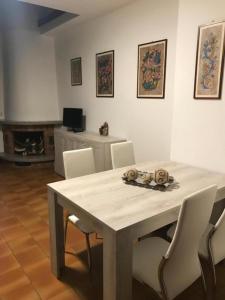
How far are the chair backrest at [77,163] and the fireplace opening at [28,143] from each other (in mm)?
3002

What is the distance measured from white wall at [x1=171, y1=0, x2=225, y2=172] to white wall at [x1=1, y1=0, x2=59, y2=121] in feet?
11.1

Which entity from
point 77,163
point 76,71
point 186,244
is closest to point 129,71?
point 76,71

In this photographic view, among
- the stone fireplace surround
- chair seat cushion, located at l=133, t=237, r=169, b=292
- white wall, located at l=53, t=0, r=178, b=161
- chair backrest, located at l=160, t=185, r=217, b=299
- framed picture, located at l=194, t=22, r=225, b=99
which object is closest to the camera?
chair backrest, located at l=160, t=185, r=217, b=299

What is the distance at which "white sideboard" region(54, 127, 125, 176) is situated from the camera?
3.36m

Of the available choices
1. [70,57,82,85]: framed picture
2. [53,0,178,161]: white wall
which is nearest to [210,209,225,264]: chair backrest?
[53,0,178,161]: white wall

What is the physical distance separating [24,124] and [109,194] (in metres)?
3.63

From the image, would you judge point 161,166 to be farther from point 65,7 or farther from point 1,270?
point 65,7

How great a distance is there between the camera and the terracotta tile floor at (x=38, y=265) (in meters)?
1.75

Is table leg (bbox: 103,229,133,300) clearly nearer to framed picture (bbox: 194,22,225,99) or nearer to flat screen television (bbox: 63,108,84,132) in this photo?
framed picture (bbox: 194,22,225,99)

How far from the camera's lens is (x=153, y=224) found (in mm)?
1371

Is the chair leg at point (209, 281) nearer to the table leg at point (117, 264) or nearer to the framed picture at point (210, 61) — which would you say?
the table leg at point (117, 264)

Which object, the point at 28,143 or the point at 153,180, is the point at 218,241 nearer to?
the point at 153,180

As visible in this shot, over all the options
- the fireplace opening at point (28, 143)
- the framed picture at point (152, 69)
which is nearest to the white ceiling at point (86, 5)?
the framed picture at point (152, 69)

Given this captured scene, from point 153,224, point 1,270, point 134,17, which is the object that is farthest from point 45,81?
point 153,224
